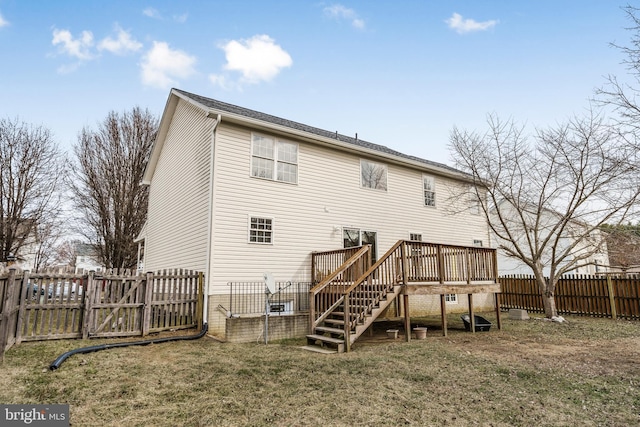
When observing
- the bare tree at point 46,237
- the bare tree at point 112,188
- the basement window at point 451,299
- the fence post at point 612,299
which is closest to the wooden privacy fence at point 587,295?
the fence post at point 612,299

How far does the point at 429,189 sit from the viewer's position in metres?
15.7

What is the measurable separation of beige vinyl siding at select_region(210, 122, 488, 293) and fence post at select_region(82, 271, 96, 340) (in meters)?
2.80

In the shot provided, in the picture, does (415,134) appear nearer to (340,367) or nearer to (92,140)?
(340,367)

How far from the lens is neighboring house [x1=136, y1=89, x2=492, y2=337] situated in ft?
34.2

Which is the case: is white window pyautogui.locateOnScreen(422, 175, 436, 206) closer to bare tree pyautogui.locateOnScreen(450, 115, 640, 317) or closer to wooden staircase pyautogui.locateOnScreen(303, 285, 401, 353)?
bare tree pyautogui.locateOnScreen(450, 115, 640, 317)

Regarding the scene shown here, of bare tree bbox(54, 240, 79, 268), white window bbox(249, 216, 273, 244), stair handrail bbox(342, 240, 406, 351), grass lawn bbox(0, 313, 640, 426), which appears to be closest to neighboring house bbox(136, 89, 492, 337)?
white window bbox(249, 216, 273, 244)

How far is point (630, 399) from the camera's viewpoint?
15.1ft

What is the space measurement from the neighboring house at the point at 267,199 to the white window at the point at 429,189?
45mm

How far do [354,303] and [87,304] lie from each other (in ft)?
20.6

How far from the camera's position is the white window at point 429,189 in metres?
15.6

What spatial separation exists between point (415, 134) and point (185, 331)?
12689mm

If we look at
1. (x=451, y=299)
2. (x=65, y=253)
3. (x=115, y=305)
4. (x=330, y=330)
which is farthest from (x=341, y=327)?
(x=65, y=253)

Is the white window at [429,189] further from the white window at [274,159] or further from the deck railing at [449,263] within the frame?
the white window at [274,159]

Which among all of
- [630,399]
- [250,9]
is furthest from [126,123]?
[630,399]
